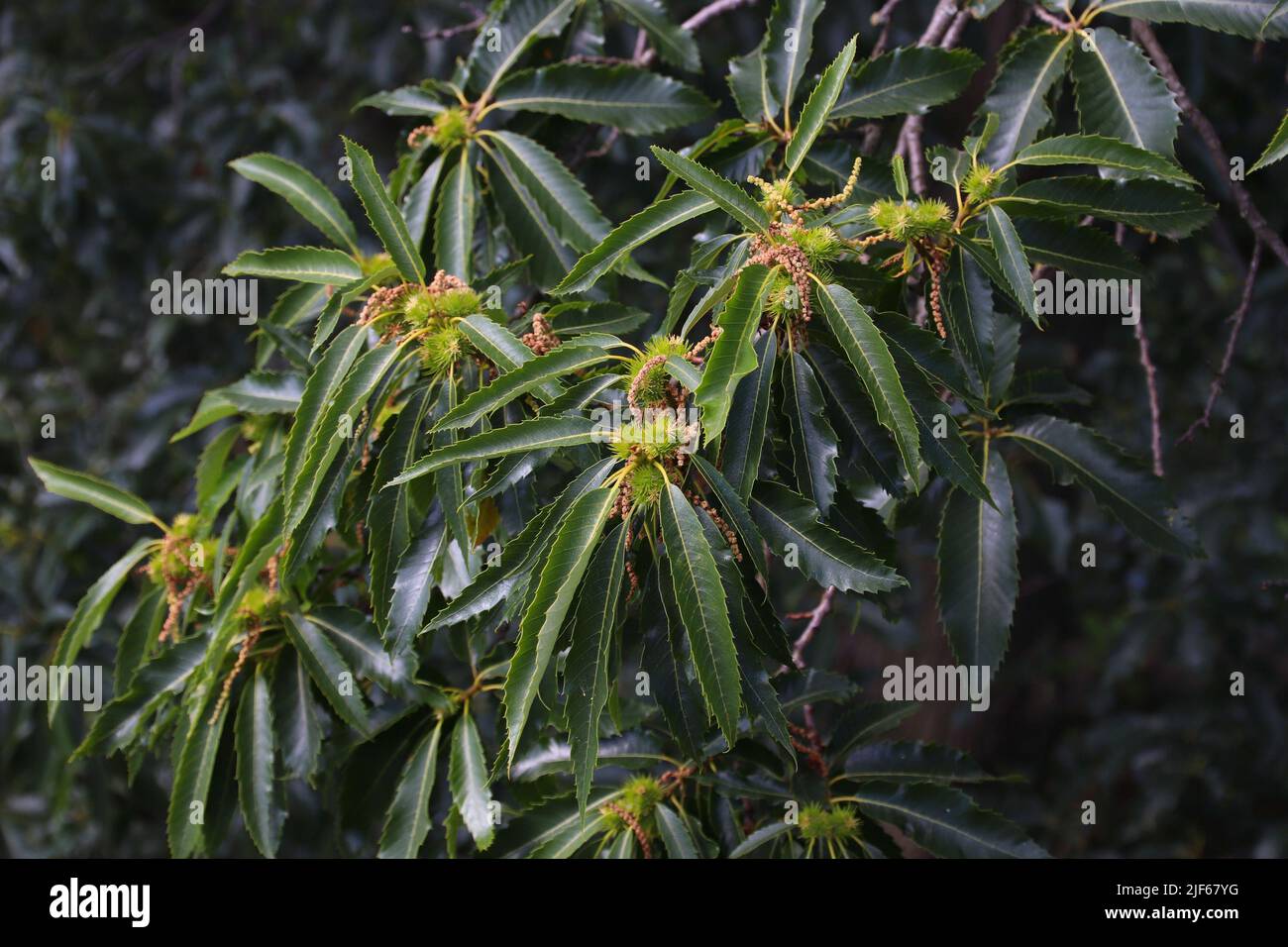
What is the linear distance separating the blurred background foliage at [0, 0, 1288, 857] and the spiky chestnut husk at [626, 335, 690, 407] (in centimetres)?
170

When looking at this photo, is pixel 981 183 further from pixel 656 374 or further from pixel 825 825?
pixel 825 825

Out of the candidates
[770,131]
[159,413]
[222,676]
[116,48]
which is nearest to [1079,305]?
[770,131]

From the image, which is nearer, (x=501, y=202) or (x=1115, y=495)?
(x=1115, y=495)

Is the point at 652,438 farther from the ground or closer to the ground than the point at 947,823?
farther from the ground

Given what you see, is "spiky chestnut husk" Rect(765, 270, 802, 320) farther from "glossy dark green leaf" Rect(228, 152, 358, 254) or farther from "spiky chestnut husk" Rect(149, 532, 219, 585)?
"spiky chestnut husk" Rect(149, 532, 219, 585)

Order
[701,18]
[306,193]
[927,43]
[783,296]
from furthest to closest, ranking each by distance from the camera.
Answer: [701,18] < [927,43] < [306,193] < [783,296]

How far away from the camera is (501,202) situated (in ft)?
6.75

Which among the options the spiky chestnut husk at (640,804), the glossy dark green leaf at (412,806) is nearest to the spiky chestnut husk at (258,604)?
the glossy dark green leaf at (412,806)

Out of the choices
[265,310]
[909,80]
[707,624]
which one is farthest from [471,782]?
[265,310]

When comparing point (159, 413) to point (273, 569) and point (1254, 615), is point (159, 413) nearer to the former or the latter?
point (273, 569)

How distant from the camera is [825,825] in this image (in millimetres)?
1743

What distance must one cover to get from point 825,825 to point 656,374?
0.67 metres

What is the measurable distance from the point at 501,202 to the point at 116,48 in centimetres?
311

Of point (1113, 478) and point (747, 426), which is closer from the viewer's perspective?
point (747, 426)
